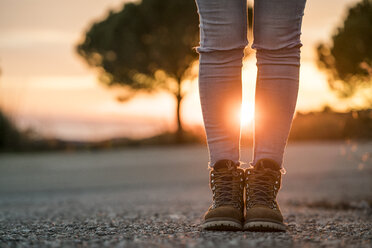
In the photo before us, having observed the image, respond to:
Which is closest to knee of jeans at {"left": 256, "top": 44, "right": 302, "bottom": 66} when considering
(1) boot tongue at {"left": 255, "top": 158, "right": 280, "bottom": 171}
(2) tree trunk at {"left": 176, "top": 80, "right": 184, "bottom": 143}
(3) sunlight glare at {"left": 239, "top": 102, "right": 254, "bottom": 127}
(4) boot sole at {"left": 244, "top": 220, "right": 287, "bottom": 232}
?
(3) sunlight glare at {"left": 239, "top": 102, "right": 254, "bottom": 127}

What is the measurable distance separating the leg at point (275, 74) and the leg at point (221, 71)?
79 millimetres

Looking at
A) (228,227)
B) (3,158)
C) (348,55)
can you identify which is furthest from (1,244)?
(348,55)

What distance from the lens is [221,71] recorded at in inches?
71.5

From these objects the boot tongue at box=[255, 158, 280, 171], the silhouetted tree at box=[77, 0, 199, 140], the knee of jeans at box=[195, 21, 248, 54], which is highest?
the silhouetted tree at box=[77, 0, 199, 140]

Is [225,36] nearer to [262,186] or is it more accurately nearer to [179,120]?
[262,186]

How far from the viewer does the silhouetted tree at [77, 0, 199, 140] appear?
67.9 feet

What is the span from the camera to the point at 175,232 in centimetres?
173

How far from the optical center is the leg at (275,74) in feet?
5.83

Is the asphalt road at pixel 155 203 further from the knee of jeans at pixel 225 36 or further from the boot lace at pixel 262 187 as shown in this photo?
the knee of jeans at pixel 225 36

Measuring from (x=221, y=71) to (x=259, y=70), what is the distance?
0.17 metres

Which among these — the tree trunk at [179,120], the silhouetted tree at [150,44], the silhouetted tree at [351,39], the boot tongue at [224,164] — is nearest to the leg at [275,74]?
the boot tongue at [224,164]

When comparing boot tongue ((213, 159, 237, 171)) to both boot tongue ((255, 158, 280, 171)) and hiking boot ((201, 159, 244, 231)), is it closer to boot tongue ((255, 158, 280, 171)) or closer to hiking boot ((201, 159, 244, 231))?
hiking boot ((201, 159, 244, 231))

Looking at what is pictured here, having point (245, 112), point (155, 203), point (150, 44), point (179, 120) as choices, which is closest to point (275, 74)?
point (245, 112)

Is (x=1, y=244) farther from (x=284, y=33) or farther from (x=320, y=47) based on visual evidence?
(x=320, y=47)
